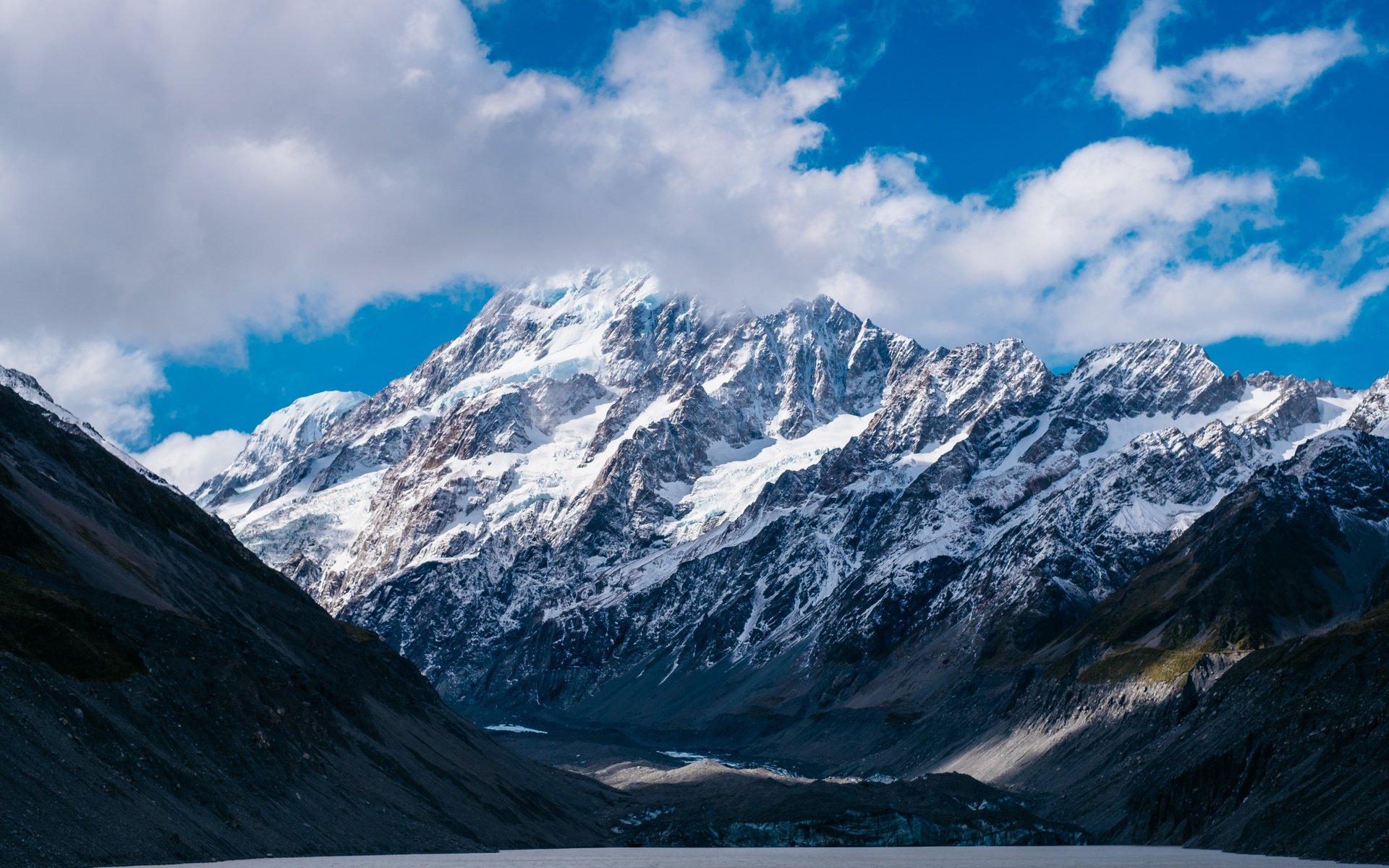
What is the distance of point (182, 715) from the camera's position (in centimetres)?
11012

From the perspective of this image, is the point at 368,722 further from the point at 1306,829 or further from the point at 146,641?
the point at 1306,829

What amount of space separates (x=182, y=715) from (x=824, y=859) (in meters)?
60.0

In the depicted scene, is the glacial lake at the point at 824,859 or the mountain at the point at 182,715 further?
the glacial lake at the point at 824,859

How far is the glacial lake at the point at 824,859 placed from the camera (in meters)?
110

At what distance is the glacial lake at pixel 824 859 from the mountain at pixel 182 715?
5.28 metres

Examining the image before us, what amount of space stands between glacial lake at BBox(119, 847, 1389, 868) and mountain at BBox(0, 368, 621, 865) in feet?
17.3

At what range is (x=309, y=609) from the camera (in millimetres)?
199125

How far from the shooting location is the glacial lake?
11006cm

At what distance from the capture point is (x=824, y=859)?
459 ft

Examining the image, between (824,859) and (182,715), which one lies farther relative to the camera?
(824,859)

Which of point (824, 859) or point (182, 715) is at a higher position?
point (182, 715)

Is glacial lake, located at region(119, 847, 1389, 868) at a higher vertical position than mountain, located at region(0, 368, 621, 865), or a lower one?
lower

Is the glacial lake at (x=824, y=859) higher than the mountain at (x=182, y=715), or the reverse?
the mountain at (x=182, y=715)

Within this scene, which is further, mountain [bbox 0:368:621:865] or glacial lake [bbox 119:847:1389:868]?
glacial lake [bbox 119:847:1389:868]
